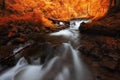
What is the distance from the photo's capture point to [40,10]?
57.4 feet

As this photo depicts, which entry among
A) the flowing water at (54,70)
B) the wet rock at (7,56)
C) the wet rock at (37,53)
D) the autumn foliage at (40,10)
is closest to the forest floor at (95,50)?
the wet rock at (7,56)

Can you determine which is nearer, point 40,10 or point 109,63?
point 109,63

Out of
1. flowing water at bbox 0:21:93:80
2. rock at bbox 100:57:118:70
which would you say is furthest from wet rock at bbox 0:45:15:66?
rock at bbox 100:57:118:70

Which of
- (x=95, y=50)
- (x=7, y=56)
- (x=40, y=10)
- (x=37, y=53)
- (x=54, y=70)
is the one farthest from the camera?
(x=40, y=10)

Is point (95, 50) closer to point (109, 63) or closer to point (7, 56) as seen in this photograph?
point (109, 63)

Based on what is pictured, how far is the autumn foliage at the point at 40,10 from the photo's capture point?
11837 millimetres

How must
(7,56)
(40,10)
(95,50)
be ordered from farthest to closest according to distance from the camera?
(40,10)
(95,50)
(7,56)

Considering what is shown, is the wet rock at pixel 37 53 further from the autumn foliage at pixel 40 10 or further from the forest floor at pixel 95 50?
the autumn foliage at pixel 40 10

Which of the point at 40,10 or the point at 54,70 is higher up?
the point at 40,10

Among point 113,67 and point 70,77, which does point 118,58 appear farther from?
point 70,77

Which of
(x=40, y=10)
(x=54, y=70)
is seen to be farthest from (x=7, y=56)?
(x=40, y=10)

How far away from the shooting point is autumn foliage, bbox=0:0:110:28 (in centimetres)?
1184

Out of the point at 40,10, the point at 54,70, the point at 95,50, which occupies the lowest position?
the point at 54,70

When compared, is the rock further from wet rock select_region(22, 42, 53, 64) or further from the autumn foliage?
the autumn foliage
